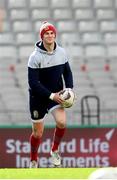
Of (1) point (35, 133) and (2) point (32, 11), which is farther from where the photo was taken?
(2) point (32, 11)

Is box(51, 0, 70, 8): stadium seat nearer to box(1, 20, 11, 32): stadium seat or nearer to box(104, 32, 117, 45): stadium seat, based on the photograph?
box(1, 20, 11, 32): stadium seat

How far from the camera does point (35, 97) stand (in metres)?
12.7

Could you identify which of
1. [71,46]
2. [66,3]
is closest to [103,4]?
[66,3]

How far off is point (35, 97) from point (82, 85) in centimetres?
921

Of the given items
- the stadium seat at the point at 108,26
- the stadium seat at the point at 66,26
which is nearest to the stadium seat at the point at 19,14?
the stadium seat at the point at 66,26

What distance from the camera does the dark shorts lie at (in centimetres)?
1276

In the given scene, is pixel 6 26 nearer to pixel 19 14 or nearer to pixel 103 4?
pixel 19 14

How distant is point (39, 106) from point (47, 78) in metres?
0.44

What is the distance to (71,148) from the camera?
17.5 metres

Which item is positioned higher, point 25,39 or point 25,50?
point 25,39

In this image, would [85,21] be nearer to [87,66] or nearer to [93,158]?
[87,66]

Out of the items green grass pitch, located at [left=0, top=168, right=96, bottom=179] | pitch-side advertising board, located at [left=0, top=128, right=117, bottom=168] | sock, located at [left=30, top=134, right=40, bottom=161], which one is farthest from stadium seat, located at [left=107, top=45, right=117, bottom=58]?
green grass pitch, located at [left=0, top=168, right=96, bottom=179]

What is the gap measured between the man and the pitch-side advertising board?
445cm

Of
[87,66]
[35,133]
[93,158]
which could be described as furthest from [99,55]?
[35,133]
